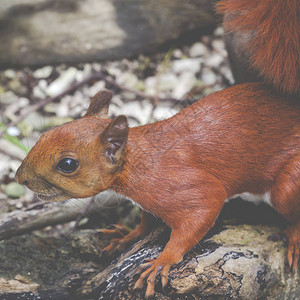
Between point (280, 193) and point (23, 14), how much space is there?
278 centimetres

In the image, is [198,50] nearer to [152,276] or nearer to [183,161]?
[183,161]

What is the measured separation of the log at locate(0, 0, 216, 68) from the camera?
12.3 feet

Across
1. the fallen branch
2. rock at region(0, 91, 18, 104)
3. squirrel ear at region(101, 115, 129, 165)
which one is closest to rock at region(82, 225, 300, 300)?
the fallen branch

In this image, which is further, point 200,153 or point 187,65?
point 187,65

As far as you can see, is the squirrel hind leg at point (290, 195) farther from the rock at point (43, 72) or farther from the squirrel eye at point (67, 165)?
the rock at point (43, 72)

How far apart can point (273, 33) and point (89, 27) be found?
2278 millimetres

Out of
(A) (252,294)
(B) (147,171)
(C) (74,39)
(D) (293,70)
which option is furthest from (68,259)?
(C) (74,39)

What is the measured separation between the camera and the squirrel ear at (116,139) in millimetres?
1782

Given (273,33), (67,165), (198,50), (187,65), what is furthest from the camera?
(198,50)

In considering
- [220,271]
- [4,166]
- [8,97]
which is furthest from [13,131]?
[220,271]

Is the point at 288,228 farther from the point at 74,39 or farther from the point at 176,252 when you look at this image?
the point at 74,39

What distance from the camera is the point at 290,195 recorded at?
198cm

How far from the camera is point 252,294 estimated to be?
78.6 inches

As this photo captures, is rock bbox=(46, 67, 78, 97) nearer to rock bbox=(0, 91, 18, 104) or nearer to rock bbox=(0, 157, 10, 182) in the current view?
rock bbox=(0, 91, 18, 104)
